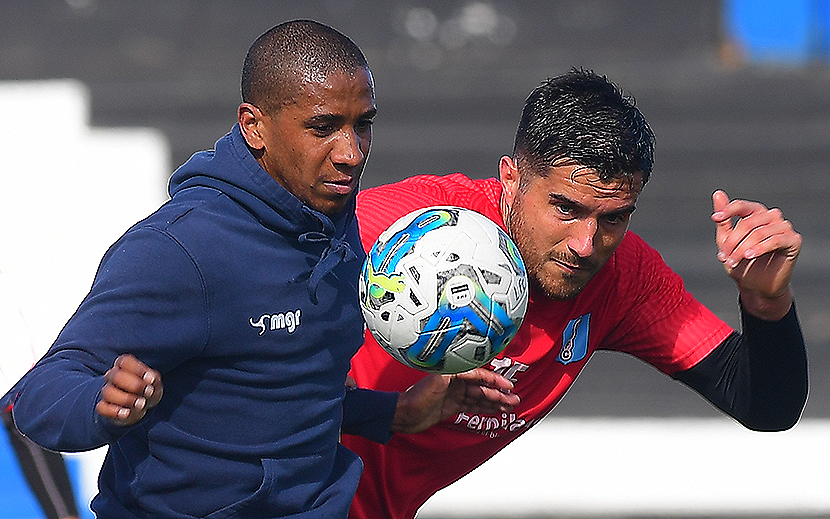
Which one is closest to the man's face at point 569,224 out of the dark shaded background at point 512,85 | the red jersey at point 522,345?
the red jersey at point 522,345

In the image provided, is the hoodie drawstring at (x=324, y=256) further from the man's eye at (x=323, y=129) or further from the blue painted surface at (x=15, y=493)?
the blue painted surface at (x=15, y=493)

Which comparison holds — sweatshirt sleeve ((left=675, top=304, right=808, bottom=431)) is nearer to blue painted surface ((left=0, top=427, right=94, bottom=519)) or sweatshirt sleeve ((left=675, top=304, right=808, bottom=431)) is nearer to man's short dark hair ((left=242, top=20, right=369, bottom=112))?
man's short dark hair ((left=242, top=20, right=369, bottom=112))

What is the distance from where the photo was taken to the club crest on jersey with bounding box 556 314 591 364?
3.73 meters

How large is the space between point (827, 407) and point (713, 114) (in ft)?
17.0

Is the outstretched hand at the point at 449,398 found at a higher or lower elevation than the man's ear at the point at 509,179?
lower

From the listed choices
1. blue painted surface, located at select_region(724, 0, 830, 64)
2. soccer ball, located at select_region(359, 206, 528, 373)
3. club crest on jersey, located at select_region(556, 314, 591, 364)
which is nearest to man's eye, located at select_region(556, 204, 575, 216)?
soccer ball, located at select_region(359, 206, 528, 373)

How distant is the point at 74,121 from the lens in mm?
9445

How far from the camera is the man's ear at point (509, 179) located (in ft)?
11.6

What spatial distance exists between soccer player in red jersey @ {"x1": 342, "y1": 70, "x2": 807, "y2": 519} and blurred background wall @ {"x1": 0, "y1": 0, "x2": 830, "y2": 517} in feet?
14.4

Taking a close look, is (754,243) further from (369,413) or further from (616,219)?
(369,413)

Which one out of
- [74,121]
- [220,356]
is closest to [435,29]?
[74,121]

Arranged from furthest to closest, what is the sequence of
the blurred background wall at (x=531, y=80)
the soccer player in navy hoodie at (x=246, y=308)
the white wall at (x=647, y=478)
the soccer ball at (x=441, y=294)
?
the blurred background wall at (x=531, y=80)
the white wall at (x=647, y=478)
the soccer ball at (x=441, y=294)
the soccer player in navy hoodie at (x=246, y=308)

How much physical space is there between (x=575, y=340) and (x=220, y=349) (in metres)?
1.42

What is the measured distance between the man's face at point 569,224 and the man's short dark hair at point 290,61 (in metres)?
0.74
